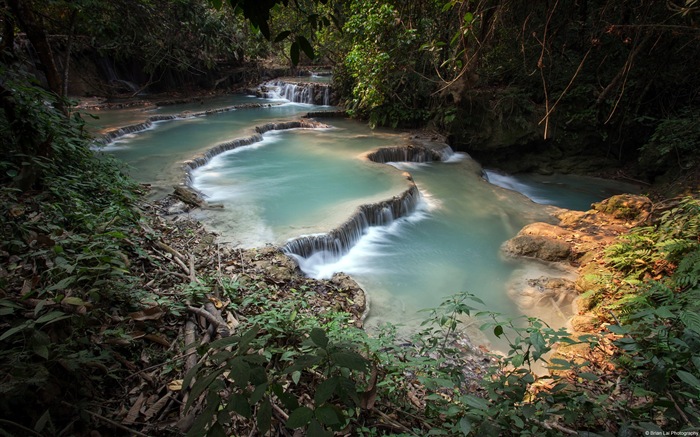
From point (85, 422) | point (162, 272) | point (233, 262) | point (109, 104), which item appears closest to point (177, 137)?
point (109, 104)

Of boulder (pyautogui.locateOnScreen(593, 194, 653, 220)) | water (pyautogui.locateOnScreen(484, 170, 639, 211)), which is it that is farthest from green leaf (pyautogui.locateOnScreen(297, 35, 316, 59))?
water (pyautogui.locateOnScreen(484, 170, 639, 211))

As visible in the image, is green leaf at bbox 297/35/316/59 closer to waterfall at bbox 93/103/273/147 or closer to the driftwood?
the driftwood

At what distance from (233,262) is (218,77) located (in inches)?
824

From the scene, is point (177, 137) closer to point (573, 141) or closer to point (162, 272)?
point (162, 272)

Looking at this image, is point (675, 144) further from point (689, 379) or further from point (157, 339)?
point (157, 339)

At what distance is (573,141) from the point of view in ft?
38.9

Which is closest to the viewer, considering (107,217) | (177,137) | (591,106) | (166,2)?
(107,217)

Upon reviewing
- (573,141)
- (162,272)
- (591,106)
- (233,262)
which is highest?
(591,106)

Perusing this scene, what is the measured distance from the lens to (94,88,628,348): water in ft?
18.4

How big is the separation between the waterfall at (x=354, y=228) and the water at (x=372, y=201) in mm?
141

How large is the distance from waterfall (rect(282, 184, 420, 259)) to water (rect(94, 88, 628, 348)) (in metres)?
0.14

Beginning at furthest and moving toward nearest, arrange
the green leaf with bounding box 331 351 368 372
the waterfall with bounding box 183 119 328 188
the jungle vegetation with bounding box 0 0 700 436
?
the waterfall with bounding box 183 119 328 188, the jungle vegetation with bounding box 0 0 700 436, the green leaf with bounding box 331 351 368 372

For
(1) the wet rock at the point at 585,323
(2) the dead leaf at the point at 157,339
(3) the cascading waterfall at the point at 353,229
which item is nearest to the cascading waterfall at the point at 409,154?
(3) the cascading waterfall at the point at 353,229

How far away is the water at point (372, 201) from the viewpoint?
5.62m
